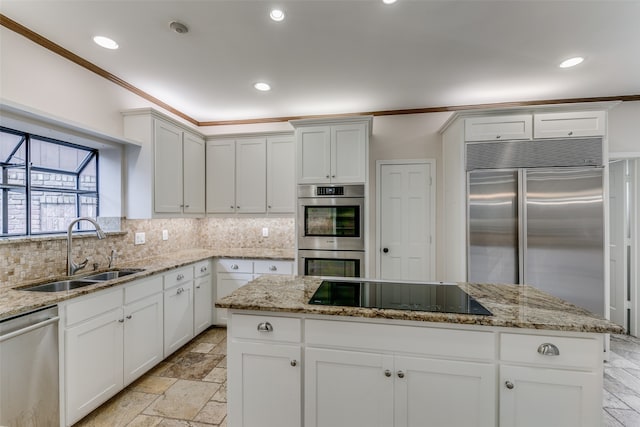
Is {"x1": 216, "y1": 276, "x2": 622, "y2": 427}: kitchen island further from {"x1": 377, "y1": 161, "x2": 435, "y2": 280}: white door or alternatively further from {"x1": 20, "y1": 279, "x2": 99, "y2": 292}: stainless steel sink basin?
{"x1": 377, "y1": 161, "x2": 435, "y2": 280}: white door

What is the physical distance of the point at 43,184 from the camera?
91.3 inches

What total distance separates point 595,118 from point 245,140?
12.6 ft

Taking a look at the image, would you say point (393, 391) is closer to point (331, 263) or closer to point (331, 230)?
point (331, 263)

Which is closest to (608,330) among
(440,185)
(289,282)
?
(289,282)

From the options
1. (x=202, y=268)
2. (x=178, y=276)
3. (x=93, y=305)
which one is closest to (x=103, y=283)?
(x=93, y=305)

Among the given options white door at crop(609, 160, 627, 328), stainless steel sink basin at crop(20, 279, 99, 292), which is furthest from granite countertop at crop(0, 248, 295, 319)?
white door at crop(609, 160, 627, 328)

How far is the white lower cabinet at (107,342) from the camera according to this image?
181 centimetres

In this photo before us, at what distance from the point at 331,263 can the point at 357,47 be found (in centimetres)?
215

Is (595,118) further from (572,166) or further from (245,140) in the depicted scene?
(245,140)

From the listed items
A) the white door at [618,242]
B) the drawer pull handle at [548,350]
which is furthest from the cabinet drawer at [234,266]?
the white door at [618,242]

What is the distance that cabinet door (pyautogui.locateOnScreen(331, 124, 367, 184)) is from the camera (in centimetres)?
313

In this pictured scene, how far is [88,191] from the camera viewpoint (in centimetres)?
270

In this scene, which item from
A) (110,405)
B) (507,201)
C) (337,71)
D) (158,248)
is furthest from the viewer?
(158,248)

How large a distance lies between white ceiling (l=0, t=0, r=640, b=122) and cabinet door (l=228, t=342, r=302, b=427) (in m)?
2.12
